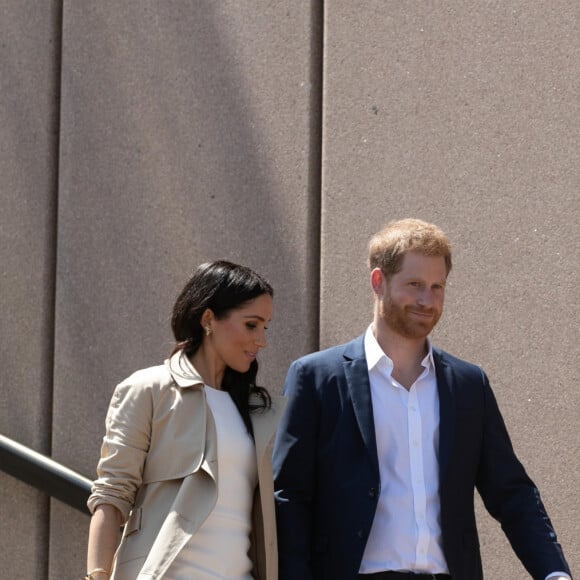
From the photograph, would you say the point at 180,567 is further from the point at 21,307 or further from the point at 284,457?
the point at 21,307

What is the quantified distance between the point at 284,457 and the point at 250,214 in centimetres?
156

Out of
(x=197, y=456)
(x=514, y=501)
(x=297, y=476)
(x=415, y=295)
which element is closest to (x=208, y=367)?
(x=197, y=456)

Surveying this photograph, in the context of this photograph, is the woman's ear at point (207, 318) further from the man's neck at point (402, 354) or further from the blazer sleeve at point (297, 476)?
the man's neck at point (402, 354)

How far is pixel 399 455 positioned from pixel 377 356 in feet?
0.99

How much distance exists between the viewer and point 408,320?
3807 millimetres

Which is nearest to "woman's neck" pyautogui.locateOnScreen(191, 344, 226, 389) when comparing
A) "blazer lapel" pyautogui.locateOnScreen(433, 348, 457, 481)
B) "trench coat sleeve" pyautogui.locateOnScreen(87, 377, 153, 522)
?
"trench coat sleeve" pyautogui.locateOnScreen(87, 377, 153, 522)

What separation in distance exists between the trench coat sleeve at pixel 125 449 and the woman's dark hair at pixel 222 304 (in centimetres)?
23

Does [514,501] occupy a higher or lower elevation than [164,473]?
lower

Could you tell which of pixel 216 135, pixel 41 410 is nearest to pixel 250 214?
pixel 216 135

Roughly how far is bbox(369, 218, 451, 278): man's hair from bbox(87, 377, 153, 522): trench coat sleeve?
2.60ft

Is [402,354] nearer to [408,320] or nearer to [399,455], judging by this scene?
[408,320]

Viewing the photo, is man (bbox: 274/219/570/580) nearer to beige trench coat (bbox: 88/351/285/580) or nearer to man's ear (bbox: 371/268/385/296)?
man's ear (bbox: 371/268/385/296)

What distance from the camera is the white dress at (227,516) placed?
3438mm

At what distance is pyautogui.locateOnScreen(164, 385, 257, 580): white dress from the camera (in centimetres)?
Answer: 344
